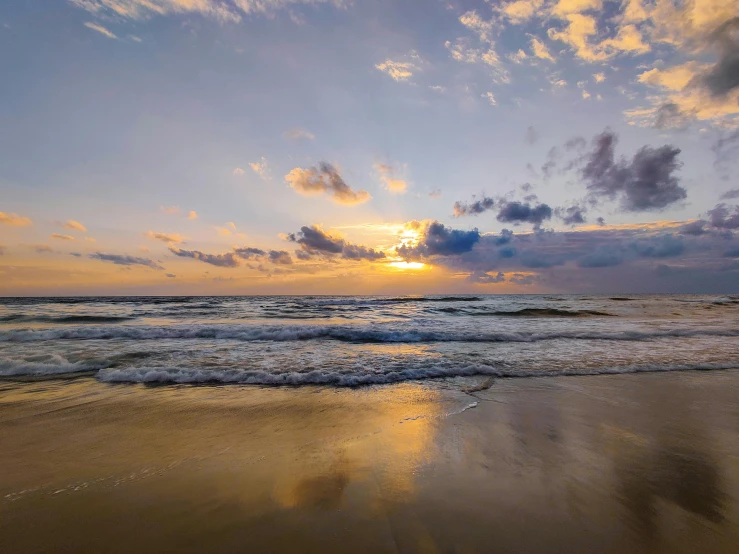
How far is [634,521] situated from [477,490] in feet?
3.90

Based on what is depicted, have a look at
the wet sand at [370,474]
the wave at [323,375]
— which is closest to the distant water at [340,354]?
the wave at [323,375]

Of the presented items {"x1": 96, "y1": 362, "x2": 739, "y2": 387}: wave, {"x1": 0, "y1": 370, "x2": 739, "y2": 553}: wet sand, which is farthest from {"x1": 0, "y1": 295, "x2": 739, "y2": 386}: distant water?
{"x1": 0, "y1": 370, "x2": 739, "y2": 553}: wet sand

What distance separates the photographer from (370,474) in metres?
3.42

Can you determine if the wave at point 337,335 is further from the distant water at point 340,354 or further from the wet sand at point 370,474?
the wet sand at point 370,474

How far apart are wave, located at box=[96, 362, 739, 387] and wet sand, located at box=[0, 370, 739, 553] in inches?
47.7

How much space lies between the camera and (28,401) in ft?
19.5

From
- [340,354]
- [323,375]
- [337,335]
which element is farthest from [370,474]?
[337,335]

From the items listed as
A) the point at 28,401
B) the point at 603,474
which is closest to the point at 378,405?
the point at 603,474

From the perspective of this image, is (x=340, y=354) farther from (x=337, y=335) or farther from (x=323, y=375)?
(x=337, y=335)

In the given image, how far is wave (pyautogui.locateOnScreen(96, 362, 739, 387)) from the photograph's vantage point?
725cm

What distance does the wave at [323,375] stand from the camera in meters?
7.25

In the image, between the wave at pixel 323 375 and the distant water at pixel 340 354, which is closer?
the wave at pixel 323 375

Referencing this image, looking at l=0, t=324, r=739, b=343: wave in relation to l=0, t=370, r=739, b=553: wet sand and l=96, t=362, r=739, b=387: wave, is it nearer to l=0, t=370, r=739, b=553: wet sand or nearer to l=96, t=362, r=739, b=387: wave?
l=96, t=362, r=739, b=387: wave

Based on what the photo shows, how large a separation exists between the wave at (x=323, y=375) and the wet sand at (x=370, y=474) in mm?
1213
